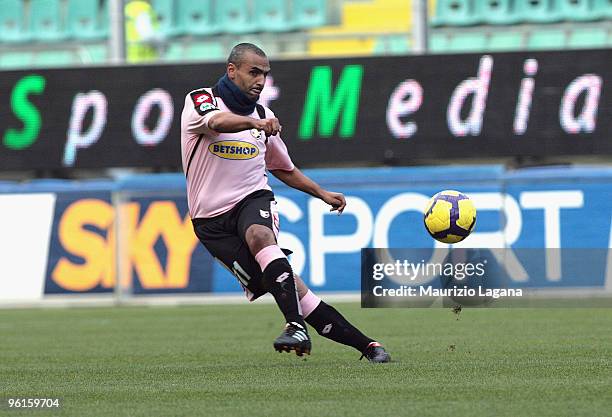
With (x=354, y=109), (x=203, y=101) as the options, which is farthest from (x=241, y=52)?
(x=354, y=109)

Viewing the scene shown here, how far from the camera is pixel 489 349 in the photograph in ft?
27.9

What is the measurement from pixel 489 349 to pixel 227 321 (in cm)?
465

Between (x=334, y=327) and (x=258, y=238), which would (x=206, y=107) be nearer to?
(x=258, y=238)

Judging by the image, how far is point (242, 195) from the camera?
7414 mm

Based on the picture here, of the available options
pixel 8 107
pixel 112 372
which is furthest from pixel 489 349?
pixel 8 107

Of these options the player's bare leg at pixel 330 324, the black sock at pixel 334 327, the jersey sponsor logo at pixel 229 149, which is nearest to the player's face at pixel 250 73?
the jersey sponsor logo at pixel 229 149

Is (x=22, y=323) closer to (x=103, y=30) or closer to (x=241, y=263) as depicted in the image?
(x=241, y=263)

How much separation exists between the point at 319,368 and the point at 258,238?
32.9 inches

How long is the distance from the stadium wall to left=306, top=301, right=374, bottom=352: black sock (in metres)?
7.59

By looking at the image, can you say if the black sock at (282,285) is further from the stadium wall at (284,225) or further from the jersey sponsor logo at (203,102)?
the stadium wall at (284,225)

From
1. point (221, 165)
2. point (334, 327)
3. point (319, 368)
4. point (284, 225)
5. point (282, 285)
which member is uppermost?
point (221, 165)

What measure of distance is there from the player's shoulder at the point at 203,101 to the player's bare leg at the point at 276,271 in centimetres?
70

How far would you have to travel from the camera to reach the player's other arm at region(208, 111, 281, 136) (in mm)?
6711

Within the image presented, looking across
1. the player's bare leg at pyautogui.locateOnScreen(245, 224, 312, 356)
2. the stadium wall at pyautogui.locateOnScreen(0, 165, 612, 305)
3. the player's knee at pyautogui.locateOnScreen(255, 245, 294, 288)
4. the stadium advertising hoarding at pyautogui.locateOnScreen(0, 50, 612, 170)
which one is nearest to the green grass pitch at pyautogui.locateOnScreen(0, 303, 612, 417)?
the player's bare leg at pyautogui.locateOnScreen(245, 224, 312, 356)
